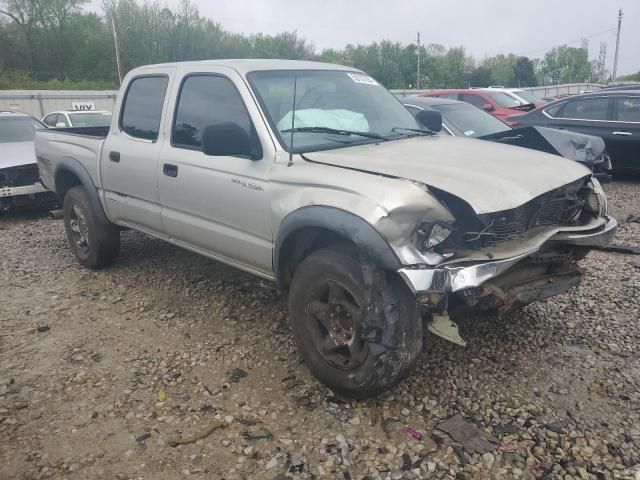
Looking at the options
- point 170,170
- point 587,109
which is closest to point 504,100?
point 587,109

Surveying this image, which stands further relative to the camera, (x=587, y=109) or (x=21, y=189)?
(x=587, y=109)

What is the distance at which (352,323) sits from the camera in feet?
10.3

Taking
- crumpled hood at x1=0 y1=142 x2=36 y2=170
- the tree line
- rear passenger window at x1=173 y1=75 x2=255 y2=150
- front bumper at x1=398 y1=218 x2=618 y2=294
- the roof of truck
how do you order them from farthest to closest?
the tree line
crumpled hood at x1=0 y1=142 x2=36 y2=170
the roof of truck
rear passenger window at x1=173 y1=75 x2=255 y2=150
front bumper at x1=398 y1=218 x2=618 y2=294

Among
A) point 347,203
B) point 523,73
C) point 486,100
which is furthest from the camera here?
point 523,73

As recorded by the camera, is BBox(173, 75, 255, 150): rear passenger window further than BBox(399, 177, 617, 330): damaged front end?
Yes

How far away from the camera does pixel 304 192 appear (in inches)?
129

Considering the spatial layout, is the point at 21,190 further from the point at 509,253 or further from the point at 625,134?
the point at 625,134

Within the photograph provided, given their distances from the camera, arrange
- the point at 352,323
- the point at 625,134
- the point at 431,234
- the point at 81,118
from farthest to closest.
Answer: the point at 81,118, the point at 625,134, the point at 352,323, the point at 431,234

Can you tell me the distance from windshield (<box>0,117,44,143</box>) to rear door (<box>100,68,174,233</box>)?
5.10m

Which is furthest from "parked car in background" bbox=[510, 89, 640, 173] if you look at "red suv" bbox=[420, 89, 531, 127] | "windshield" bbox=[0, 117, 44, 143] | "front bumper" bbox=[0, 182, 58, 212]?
"windshield" bbox=[0, 117, 44, 143]

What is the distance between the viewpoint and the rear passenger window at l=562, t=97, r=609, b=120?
933 centimetres

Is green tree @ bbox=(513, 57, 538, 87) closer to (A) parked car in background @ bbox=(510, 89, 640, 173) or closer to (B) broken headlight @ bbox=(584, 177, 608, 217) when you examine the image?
(A) parked car in background @ bbox=(510, 89, 640, 173)

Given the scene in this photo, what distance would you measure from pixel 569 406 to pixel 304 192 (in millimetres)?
1901

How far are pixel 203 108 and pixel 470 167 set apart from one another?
206cm
